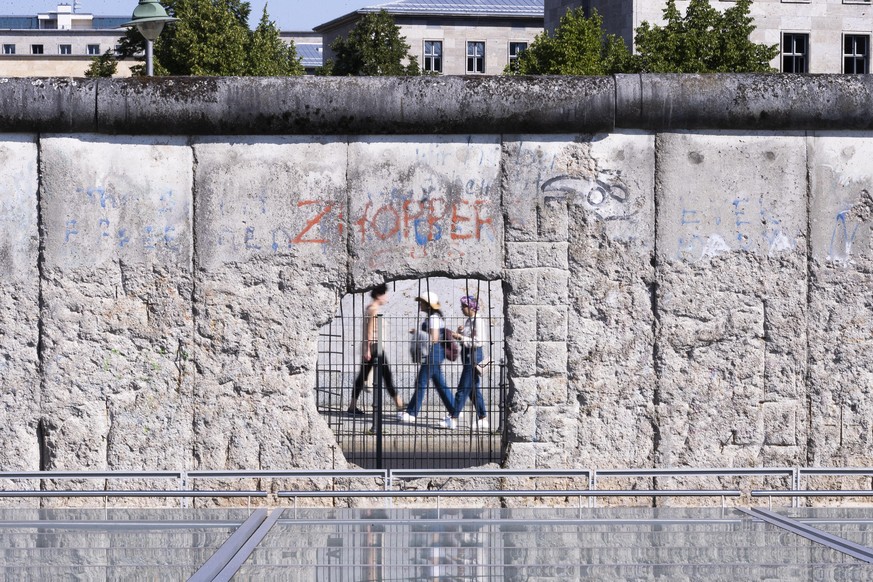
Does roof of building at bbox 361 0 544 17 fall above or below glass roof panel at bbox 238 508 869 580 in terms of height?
above

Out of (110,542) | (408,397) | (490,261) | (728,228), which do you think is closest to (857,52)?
(408,397)

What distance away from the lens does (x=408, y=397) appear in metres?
12.6

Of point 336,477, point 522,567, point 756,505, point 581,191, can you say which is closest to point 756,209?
point 581,191

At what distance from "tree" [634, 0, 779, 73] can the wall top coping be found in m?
28.6

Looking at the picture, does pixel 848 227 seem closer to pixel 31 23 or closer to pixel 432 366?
pixel 432 366

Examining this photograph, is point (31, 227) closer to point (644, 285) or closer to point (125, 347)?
point (125, 347)

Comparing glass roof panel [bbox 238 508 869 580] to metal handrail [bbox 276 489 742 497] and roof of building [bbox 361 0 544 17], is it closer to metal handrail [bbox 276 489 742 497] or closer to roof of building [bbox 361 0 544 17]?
metal handrail [bbox 276 489 742 497]

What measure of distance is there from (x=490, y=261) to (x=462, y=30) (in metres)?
63.6

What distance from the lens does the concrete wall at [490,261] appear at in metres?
7.50

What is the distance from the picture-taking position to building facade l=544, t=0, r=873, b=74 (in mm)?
47344

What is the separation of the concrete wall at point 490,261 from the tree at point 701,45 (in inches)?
1130

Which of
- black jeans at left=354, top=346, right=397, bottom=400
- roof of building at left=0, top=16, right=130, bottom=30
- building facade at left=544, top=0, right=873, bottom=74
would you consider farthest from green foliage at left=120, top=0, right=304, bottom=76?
roof of building at left=0, top=16, right=130, bottom=30

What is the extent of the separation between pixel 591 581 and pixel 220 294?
3.77 meters

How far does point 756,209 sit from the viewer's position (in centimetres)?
757
